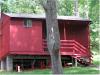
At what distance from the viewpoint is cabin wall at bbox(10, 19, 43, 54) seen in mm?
26742

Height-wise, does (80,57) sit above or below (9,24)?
below

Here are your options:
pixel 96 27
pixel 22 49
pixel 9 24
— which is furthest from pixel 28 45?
pixel 96 27

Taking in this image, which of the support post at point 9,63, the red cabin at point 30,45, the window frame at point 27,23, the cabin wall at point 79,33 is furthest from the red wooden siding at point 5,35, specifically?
the cabin wall at point 79,33

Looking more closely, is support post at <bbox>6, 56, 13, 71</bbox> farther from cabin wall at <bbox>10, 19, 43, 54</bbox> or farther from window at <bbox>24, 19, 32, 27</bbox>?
window at <bbox>24, 19, 32, 27</bbox>

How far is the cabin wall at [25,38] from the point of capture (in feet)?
87.7

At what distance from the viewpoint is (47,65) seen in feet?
90.2

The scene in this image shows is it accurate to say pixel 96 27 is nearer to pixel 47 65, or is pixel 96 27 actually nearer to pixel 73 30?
pixel 73 30

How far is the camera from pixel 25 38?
88.9ft

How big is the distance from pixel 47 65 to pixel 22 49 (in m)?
2.47

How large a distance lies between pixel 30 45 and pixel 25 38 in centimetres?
69

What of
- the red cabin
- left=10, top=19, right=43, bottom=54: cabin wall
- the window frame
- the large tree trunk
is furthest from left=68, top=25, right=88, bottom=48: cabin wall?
the large tree trunk

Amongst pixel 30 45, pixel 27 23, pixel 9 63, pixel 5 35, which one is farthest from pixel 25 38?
pixel 9 63

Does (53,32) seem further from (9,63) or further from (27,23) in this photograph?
(27,23)

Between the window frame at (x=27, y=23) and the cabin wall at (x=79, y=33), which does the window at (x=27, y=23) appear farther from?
the cabin wall at (x=79, y=33)
